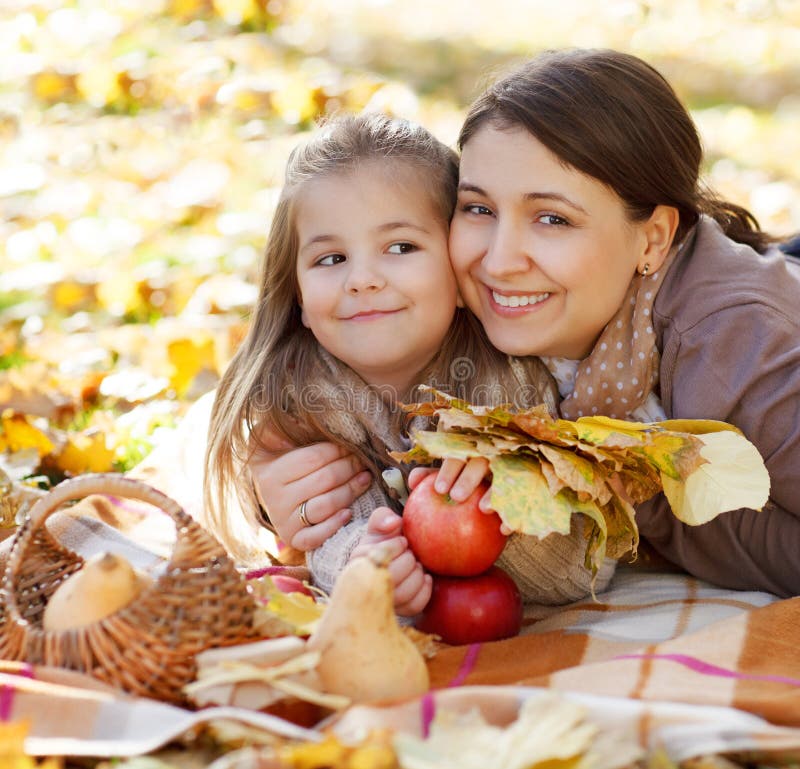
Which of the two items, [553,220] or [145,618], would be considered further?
[553,220]

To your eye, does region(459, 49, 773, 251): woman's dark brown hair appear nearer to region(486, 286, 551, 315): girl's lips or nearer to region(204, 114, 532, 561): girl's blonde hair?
region(204, 114, 532, 561): girl's blonde hair

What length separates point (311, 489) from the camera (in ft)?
8.30

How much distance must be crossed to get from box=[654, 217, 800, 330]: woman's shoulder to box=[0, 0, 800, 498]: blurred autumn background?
0.71 metres

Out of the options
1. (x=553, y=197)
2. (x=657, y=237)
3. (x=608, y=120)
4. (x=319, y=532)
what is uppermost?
(x=608, y=120)

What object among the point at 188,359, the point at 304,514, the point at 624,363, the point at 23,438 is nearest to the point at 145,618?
the point at 304,514

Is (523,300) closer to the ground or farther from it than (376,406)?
farther from it

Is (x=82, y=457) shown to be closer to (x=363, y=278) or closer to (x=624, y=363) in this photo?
(x=363, y=278)

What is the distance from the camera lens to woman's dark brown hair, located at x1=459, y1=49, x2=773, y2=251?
90.9 inches

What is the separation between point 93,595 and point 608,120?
1.48 m

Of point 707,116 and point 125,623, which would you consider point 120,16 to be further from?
point 125,623

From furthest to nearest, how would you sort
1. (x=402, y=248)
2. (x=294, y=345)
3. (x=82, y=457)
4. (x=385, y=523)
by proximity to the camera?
(x=82, y=457) → (x=294, y=345) → (x=402, y=248) → (x=385, y=523)

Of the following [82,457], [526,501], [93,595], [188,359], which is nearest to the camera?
[93,595]

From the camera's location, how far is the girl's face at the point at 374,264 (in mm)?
2445

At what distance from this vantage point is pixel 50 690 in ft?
5.04
